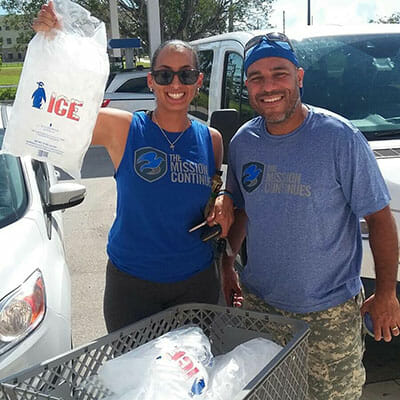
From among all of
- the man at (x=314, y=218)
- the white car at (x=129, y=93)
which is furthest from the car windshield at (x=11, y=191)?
the white car at (x=129, y=93)

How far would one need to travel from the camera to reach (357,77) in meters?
3.61

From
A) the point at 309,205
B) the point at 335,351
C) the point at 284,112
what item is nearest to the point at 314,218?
the point at 309,205

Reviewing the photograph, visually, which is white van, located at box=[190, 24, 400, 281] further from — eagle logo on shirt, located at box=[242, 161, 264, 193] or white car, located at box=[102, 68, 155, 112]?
white car, located at box=[102, 68, 155, 112]

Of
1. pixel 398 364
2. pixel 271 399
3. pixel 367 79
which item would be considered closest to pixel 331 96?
pixel 367 79

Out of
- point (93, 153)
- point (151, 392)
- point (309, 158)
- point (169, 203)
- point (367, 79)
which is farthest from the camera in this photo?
point (93, 153)

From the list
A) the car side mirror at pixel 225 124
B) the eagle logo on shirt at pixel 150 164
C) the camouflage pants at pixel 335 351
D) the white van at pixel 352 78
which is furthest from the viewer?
the white van at pixel 352 78

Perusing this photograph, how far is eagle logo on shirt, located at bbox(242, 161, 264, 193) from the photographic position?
75.7 inches

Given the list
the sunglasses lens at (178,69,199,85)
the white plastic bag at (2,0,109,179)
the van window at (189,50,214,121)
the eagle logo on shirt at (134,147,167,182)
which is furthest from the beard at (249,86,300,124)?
the van window at (189,50,214,121)

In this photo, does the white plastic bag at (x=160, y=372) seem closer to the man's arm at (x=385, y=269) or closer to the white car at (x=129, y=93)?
the man's arm at (x=385, y=269)

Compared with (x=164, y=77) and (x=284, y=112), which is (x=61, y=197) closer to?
(x=164, y=77)

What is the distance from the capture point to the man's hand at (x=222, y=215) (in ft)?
6.57

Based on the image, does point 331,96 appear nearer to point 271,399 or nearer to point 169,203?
point 169,203

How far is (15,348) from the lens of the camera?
2082 millimetres

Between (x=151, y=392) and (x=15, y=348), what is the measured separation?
37.4 inches
